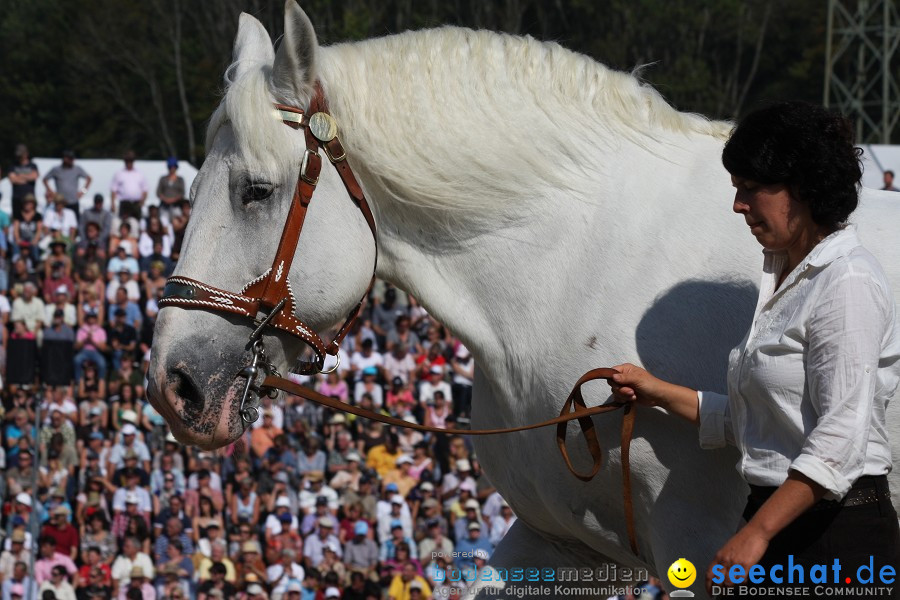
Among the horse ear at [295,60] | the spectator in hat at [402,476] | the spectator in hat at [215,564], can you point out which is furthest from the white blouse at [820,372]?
the spectator in hat at [402,476]

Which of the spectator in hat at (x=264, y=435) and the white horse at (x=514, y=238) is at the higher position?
the white horse at (x=514, y=238)

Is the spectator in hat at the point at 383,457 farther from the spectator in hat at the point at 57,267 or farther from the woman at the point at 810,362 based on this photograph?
the woman at the point at 810,362

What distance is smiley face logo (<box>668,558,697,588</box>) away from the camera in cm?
329

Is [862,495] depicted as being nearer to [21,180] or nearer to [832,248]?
[832,248]

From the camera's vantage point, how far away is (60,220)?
58.1 ft

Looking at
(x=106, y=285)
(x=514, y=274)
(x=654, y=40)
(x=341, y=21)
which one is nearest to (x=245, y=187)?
(x=514, y=274)

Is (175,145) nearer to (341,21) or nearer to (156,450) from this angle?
(341,21)

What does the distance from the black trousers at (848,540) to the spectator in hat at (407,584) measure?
8610 millimetres

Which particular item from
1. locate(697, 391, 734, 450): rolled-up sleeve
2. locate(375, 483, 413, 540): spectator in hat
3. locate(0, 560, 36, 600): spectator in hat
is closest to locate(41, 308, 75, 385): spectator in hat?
locate(0, 560, 36, 600): spectator in hat

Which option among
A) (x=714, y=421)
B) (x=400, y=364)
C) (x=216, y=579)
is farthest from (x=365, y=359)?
(x=714, y=421)

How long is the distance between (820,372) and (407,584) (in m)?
9.16

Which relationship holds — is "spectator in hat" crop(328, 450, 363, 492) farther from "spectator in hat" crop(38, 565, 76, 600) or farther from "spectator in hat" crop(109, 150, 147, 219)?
"spectator in hat" crop(109, 150, 147, 219)

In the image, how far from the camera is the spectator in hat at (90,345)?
14820mm

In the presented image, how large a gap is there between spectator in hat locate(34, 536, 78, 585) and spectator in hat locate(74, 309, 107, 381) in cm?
333
